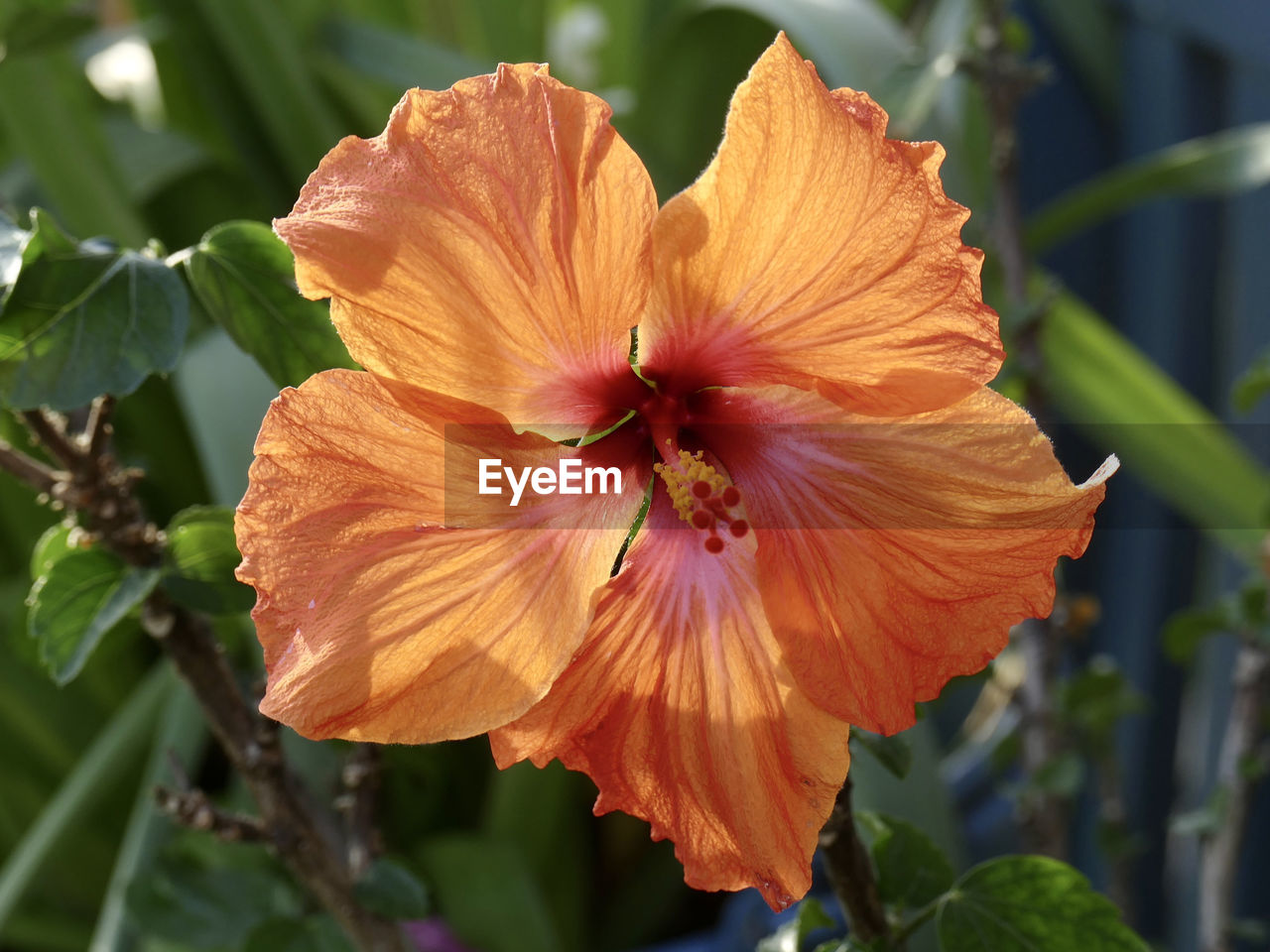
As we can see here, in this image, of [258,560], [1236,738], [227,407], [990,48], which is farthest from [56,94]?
[1236,738]

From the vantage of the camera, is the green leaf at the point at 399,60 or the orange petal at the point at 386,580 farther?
the green leaf at the point at 399,60

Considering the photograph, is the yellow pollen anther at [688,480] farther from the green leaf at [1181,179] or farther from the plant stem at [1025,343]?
the green leaf at [1181,179]

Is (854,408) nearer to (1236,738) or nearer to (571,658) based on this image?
(571,658)

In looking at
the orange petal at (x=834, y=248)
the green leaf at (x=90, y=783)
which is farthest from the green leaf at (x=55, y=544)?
the green leaf at (x=90, y=783)

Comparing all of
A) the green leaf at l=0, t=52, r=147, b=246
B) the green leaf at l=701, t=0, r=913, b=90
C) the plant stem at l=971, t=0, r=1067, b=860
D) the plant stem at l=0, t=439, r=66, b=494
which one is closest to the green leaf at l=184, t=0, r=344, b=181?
the green leaf at l=0, t=52, r=147, b=246

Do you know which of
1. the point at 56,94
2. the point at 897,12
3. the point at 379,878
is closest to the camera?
the point at 379,878

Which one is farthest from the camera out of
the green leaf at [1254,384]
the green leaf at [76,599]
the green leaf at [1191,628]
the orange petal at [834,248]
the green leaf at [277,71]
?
the green leaf at [277,71]

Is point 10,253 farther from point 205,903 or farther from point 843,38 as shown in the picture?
point 843,38
